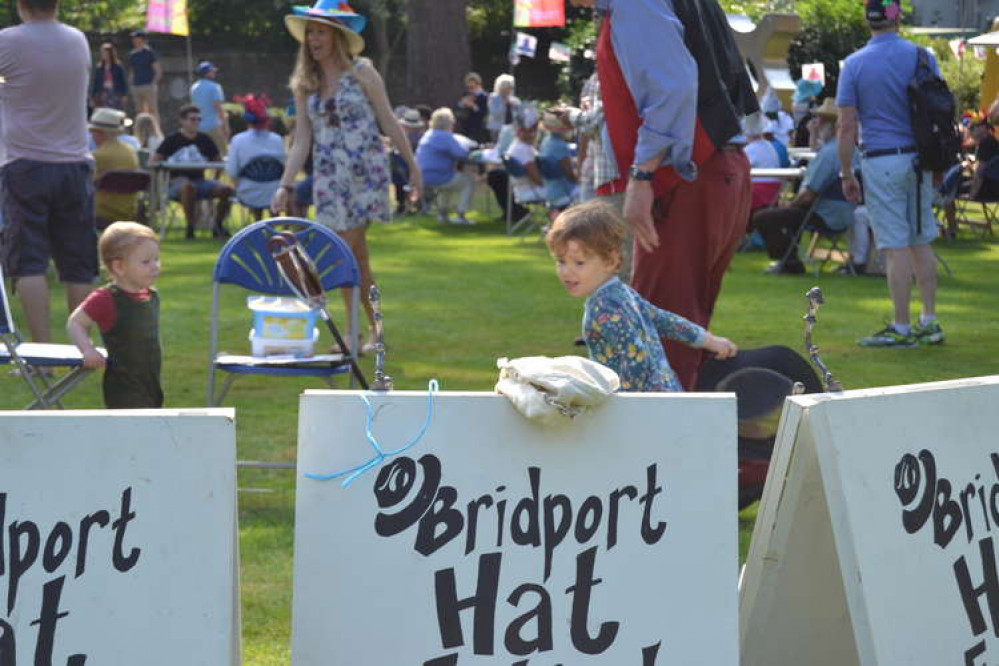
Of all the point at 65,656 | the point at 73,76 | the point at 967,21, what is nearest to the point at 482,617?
the point at 65,656

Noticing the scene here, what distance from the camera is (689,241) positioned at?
5031 mm

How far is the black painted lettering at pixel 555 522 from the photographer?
120 inches

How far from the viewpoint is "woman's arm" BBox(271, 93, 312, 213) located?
823cm

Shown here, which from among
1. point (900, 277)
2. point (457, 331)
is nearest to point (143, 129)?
point (457, 331)

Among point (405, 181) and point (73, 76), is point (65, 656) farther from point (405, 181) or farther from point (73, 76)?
point (405, 181)

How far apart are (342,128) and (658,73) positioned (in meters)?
3.68

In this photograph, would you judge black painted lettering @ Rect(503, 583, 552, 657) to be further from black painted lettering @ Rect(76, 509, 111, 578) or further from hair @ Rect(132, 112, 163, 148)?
hair @ Rect(132, 112, 163, 148)

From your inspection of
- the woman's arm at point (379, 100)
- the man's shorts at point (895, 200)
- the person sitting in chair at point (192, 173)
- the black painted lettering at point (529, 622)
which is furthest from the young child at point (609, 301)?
the person sitting in chair at point (192, 173)

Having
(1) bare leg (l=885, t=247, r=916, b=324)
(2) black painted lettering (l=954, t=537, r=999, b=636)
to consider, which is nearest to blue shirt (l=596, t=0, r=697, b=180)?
(2) black painted lettering (l=954, t=537, r=999, b=636)

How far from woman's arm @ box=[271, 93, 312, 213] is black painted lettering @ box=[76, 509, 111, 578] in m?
5.34

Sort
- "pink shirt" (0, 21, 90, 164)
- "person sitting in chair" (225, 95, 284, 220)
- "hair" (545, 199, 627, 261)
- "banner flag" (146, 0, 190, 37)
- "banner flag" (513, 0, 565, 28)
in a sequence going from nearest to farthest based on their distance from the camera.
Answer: "hair" (545, 199, 627, 261), "pink shirt" (0, 21, 90, 164), "person sitting in chair" (225, 95, 284, 220), "banner flag" (146, 0, 190, 37), "banner flag" (513, 0, 565, 28)

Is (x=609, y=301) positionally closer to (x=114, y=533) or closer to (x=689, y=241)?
(x=689, y=241)

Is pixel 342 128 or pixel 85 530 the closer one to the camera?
pixel 85 530

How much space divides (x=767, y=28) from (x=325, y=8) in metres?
10.6
